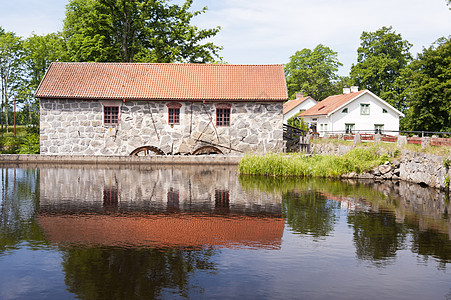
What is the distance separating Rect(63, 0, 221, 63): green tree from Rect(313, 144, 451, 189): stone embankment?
20961 millimetres

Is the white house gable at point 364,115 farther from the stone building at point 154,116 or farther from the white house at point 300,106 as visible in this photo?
the stone building at point 154,116

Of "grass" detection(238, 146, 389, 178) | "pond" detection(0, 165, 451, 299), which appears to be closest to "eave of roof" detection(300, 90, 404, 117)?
"grass" detection(238, 146, 389, 178)

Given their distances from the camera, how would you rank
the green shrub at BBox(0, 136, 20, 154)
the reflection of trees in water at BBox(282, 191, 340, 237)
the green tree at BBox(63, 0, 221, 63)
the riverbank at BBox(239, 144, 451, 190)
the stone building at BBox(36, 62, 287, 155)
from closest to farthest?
the reflection of trees in water at BBox(282, 191, 340, 237) → the riverbank at BBox(239, 144, 451, 190) → the stone building at BBox(36, 62, 287, 155) → the green shrub at BBox(0, 136, 20, 154) → the green tree at BBox(63, 0, 221, 63)

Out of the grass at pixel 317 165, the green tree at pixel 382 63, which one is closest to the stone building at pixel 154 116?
the grass at pixel 317 165

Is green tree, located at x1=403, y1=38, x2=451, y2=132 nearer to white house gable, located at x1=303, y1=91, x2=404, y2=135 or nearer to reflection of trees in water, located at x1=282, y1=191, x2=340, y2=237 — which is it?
white house gable, located at x1=303, y1=91, x2=404, y2=135

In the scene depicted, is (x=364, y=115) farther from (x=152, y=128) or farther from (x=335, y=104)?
(x=152, y=128)

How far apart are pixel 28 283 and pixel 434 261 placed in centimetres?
649

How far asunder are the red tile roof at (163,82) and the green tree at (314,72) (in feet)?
125

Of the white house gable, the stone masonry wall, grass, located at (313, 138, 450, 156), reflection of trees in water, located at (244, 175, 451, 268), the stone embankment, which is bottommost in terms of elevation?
reflection of trees in water, located at (244, 175, 451, 268)

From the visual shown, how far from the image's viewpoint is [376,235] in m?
9.34

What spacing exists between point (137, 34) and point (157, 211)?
28.9 meters

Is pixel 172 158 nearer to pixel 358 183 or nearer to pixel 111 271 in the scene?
pixel 358 183

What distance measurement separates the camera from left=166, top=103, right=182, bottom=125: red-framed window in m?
27.6

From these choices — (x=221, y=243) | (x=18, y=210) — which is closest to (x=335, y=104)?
(x=18, y=210)
